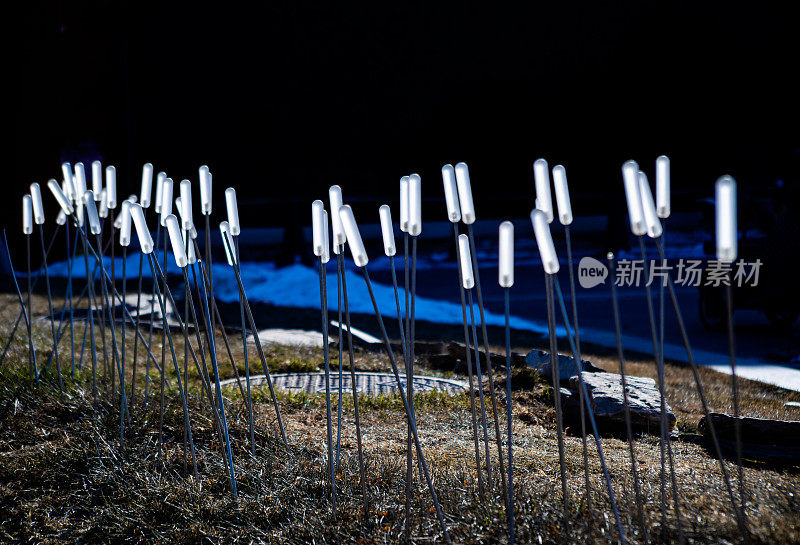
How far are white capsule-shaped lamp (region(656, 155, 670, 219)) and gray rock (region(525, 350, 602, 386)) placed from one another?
234cm

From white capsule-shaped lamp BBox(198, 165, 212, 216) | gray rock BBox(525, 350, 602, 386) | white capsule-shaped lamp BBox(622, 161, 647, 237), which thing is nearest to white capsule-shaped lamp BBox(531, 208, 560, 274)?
white capsule-shaped lamp BBox(622, 161, 647, 237)

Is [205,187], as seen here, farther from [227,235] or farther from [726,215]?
[726,215]

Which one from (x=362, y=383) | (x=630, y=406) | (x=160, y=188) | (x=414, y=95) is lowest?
(x=362, y=383)

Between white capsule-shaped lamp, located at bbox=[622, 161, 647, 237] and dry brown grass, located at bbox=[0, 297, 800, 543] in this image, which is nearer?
white capsule-shaped lamp, located at bbox=[622, 161, 647, 237]

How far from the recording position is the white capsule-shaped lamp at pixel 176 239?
2.78m

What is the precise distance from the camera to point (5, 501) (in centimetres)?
291

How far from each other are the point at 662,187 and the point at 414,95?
471 inches

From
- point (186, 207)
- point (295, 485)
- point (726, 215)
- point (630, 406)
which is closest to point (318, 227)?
point (186, 207)

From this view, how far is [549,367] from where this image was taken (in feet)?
15.9

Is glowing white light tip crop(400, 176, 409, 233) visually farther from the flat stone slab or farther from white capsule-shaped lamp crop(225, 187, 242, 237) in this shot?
the flat stone slab

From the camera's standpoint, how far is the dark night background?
42.2 ft

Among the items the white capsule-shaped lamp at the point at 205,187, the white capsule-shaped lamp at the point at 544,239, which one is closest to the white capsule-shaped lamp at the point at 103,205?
the white capsule-shaped lamp at the point at 205,187

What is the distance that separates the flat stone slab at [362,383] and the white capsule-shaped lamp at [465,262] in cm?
211

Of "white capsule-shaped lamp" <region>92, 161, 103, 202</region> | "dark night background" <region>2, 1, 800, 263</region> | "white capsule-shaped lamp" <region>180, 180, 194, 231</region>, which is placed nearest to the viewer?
"white capsule-shaped lamp" <region>180, 180, 194, 231</region>
